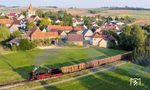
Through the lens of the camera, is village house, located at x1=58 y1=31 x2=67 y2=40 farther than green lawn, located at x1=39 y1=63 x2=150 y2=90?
Yes

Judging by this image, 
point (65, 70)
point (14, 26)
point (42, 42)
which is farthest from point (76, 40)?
point (65, 70)

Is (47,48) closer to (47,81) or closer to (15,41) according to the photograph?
(15,41)

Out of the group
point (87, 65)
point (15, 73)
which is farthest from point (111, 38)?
point (15, 73)

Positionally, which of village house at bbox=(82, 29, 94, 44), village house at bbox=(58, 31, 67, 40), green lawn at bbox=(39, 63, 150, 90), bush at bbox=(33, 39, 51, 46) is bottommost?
village house at bbox=(82, 29, 94, 44)

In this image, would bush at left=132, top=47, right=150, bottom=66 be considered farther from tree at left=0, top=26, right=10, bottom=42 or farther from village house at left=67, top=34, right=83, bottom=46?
tree at left=0, top=26, right=10, bottom=42

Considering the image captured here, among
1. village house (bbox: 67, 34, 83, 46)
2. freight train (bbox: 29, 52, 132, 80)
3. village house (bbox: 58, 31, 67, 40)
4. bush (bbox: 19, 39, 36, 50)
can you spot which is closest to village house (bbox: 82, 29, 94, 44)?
village house (bbox: 58, 31, 67, 40)

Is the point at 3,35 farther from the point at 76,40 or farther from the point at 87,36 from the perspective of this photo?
the point at 87,36

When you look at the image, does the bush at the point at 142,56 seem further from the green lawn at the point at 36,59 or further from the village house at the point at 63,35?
the village house at the point at 63,35
